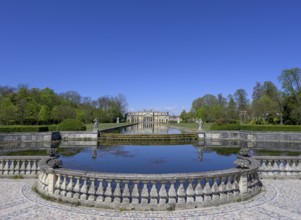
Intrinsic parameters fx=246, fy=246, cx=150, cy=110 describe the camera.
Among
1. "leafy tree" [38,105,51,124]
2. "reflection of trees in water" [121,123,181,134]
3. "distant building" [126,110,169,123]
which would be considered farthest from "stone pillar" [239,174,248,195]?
"distant building" [126,110,169,123]

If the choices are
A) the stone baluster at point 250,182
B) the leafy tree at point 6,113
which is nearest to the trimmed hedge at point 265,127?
the stone baluster at point 250,182

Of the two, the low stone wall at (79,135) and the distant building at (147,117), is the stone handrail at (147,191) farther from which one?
the distant building at (147,117)

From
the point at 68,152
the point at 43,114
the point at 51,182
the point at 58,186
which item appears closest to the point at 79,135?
the point at 68,152

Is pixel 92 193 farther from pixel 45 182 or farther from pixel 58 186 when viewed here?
pixel 45 182

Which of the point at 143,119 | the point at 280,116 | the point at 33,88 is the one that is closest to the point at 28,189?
the point at 280,116

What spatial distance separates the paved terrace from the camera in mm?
6199

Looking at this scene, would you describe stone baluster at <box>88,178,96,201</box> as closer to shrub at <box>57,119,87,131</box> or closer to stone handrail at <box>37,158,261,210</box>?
stone handrail at <box>37,158,261,210</box>

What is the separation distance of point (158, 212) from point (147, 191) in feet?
2.00

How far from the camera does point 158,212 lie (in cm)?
645

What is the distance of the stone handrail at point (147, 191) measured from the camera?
6.68 m

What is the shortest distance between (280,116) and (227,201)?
50.9 m

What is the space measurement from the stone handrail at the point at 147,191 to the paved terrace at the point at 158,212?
0.22m

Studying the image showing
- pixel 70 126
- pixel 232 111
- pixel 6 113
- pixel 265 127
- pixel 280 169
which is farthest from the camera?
pixel 232 111

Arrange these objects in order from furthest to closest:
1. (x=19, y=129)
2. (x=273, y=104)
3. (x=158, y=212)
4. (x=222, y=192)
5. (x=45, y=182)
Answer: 1. (x=273, y=104)
2. (x=19, y=129)
3. (x=45, y=182)
4. (x=222, y=192)
5. (x=158, y=212)
